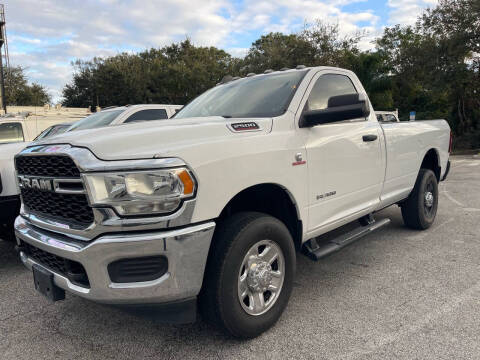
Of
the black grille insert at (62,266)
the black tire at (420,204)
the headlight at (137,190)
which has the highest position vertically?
the headlight at (137,190)

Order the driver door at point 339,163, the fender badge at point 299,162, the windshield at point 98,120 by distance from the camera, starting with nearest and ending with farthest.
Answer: the fender badge at point 299,162
the driver door at point 339,163
the windshield at point 98,120

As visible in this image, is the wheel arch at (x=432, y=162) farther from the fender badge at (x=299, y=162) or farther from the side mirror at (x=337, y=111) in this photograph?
the fender badge at (x=299, y=162)

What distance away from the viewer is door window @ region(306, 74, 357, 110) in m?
3.26

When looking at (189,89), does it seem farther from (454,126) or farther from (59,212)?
(59,212)

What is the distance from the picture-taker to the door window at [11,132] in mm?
7775

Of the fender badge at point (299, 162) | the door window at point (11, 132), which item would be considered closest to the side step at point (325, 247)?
the fender badge at point (299, 162)

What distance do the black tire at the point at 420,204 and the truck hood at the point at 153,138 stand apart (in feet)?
9.61

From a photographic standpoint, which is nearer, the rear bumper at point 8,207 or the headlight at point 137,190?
the headlight at point 137,190

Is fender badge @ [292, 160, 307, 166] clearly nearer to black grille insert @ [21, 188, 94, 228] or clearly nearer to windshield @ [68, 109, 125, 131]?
black grille insert @ [21, 188, 94, 228]

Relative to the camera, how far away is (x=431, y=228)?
16.7 ft

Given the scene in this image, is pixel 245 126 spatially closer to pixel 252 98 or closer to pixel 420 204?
pixel 252 98

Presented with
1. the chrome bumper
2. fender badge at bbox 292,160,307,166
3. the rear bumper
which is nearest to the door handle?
fender badge at bbox 292,160,307,166

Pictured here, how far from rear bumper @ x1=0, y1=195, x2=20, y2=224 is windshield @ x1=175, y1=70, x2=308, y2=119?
1.87 meters

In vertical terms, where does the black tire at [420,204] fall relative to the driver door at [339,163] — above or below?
below
